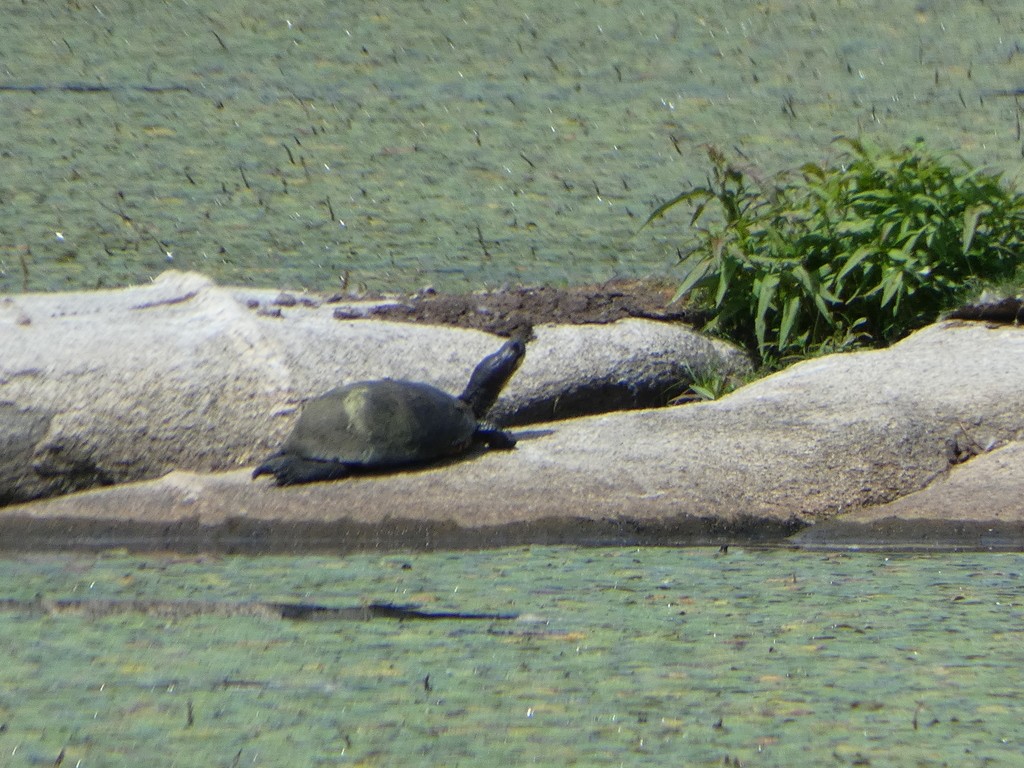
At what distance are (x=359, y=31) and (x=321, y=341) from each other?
15.9ft

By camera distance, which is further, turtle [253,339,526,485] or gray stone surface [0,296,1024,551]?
turtle [253,339,526,485]

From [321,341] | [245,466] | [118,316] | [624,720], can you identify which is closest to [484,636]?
[624,720]

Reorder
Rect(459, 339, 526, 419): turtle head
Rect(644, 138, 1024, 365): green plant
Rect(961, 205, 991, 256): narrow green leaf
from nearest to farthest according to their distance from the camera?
Rect(459, 339, 526, 419): turtle head → Rect(961, 205, 991, 256): narrow green leaf → Rect(644, 138, 1024, 365): green plant

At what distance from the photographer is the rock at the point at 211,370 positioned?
14.3 ft

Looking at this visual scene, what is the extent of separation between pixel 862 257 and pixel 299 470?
2.26 meters

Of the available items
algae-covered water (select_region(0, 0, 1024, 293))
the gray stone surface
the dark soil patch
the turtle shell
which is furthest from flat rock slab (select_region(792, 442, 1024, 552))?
algae-covered water (select_region(0, 0, 1024, 293))

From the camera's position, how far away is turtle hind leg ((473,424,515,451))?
4320 millimetres

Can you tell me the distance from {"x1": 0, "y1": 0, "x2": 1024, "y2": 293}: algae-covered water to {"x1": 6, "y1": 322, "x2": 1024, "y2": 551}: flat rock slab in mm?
1772

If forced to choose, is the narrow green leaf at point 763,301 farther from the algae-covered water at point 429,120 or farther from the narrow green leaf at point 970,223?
the algae-covered water at point 429,120

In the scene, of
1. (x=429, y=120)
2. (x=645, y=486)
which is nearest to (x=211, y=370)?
(x=645, y=486)

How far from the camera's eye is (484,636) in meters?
2.81

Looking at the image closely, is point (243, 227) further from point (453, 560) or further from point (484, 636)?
point (484, 636)

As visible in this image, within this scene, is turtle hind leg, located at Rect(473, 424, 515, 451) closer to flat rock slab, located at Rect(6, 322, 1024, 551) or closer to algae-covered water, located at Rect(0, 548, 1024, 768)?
flat rock slab, located at Rect(6, 322, 1024, 551)

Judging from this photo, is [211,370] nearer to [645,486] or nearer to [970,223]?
[645,486]
